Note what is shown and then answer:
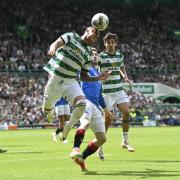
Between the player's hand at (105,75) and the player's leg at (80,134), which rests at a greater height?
the player's hand at (105,75)

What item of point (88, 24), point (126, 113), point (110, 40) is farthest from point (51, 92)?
point (88, 24)

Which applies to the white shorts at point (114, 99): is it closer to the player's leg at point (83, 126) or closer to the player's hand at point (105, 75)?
the player's leg at point (83, 126)

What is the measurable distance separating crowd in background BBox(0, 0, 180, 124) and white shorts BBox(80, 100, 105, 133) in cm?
3228

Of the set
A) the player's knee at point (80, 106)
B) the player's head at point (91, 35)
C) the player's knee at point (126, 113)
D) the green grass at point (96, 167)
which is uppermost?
the player's head at point (91, 35)

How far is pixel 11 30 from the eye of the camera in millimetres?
55156

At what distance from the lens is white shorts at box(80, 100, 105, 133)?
1205cm

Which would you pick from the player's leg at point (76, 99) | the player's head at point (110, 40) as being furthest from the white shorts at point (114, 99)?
the player's leg at point (76, 99)

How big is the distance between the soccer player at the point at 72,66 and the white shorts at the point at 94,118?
13 cm

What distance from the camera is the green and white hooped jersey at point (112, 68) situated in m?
16.6

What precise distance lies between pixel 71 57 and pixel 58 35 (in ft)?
146

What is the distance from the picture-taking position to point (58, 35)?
5638 cm

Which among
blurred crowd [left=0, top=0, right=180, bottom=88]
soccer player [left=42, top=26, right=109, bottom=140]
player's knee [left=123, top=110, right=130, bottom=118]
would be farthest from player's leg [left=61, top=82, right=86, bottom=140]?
blurred crowd [left=0, top=0, right=180, bottom=88]

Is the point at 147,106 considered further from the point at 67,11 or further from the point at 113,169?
the point at 113,169

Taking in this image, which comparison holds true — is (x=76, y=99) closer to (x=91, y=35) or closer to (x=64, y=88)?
(x=64, y=88)
